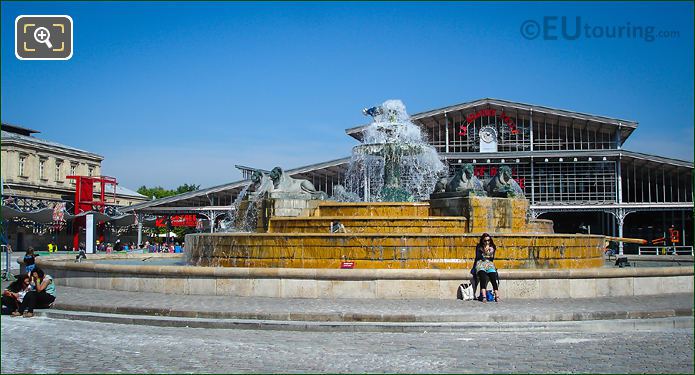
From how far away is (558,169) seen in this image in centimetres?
5444

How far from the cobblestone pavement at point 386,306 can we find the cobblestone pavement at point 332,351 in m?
0.74

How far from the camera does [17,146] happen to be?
62.7 m

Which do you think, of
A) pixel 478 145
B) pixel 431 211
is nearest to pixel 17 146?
pixel 478 145

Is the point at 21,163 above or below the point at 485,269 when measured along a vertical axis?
above

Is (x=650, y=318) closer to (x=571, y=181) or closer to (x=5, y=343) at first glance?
(x=5, y=343)

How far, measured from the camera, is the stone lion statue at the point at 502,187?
20.6 meters

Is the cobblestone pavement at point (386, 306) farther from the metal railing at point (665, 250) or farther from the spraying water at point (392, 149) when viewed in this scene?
the metal railing at point (665, 250)

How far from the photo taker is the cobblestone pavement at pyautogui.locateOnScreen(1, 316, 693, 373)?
791cm

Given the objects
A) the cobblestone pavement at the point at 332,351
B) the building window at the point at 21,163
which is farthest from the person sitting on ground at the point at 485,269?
the building window at the point at 21,163

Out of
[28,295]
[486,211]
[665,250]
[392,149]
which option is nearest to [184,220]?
[665,250]

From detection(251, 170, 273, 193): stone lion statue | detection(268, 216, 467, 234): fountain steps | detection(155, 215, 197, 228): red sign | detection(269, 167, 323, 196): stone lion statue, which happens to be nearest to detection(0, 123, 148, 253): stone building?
detection(155, 215, 197, 228): red sign

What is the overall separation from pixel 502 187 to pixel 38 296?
42.9 ft

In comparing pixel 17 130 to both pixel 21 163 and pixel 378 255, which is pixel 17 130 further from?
pixel 378 255

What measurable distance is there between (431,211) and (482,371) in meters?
13.0
